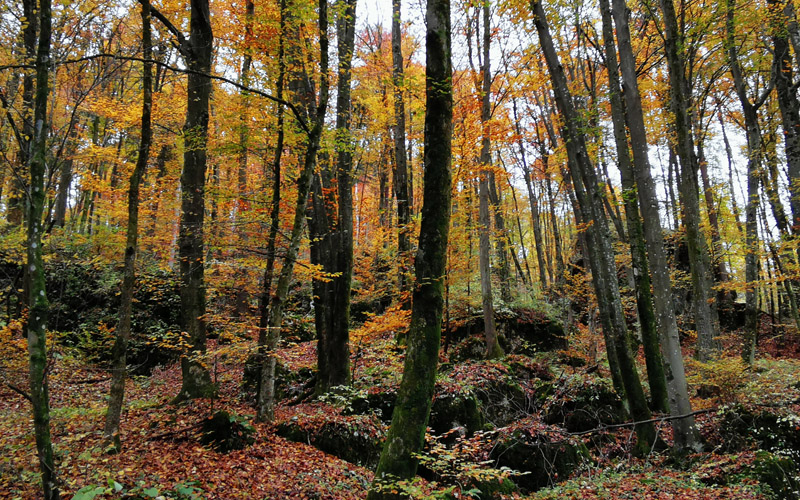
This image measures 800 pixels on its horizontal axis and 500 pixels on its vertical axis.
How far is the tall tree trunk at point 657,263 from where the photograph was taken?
6.54 metres

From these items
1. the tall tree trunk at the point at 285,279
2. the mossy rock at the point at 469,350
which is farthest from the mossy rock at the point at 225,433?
the mossy rock at the point at 469,350

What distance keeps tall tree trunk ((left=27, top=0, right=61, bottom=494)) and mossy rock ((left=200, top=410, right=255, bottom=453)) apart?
2173 mm

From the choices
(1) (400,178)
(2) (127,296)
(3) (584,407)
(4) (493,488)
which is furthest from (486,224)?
(2) (127,296)

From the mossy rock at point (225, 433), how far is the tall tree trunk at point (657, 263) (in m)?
7.24

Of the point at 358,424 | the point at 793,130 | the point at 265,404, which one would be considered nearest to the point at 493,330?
the point at 358,424

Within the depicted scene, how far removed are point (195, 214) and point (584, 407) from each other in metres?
9.74

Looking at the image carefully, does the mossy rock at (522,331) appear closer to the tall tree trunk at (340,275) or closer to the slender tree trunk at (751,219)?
the slender tree trunk at (751,219)

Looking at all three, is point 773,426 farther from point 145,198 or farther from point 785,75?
point 145,198

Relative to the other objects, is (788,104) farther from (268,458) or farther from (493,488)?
(268,458)

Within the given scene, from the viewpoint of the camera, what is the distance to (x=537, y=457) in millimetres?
7172

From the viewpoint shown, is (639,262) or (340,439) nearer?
(340,439)

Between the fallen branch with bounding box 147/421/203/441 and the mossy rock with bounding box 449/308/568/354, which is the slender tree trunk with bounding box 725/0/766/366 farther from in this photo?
the fallen branch with bounding box 147/421/203/441

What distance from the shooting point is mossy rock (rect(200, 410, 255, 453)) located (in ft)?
19.5

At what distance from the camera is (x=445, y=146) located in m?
4.59
